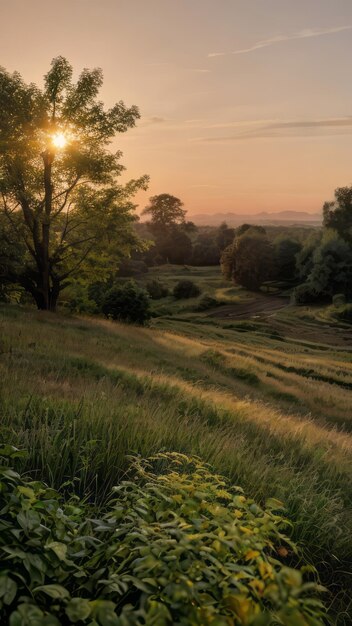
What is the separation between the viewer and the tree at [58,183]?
2512cm

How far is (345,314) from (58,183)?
159 feet

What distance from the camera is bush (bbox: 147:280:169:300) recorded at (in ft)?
261

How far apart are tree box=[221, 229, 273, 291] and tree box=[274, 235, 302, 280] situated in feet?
11.3

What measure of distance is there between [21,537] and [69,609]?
675mm

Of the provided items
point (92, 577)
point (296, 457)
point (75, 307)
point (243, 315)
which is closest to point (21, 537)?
point (92, 577)

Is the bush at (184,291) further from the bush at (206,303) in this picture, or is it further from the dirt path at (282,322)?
the dirt path at (282,322)

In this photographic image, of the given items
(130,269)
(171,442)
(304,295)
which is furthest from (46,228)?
(130,269)

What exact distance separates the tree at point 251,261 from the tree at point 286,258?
3.46 metres

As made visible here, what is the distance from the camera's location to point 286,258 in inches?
3578

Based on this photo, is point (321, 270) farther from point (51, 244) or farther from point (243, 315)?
point (51, 244)

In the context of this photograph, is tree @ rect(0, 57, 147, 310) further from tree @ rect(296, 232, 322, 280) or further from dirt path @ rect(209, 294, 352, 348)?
tree @ rect(296, 232, 322, 280)

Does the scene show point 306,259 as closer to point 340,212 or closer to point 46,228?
point 340,212

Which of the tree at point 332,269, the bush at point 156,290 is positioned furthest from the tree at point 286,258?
the bush at point 156,290

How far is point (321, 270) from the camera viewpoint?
7481cm
